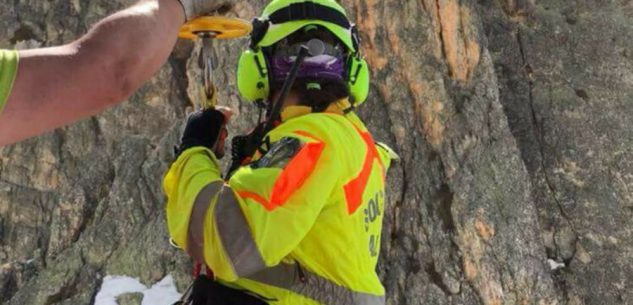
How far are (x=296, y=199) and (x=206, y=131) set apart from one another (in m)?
0.77

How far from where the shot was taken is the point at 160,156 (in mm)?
12828

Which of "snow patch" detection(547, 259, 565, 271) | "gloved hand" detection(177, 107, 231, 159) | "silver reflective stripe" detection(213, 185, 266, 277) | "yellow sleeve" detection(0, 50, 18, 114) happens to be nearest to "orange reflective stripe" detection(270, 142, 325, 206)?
"silver reflective stripe" detection(213, 185, 266, 277)

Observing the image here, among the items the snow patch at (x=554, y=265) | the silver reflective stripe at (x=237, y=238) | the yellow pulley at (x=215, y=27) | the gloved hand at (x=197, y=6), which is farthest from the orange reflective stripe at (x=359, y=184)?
the snow patch at (x=554, y=265)

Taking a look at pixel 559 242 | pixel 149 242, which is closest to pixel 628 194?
pixel 559 242

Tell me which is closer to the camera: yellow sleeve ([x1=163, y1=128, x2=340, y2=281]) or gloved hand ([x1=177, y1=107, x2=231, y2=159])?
yellow sleeve ([x1=163, y1=128, x2=340, y2=281])

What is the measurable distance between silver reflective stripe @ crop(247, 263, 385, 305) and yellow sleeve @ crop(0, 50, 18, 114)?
1528mm

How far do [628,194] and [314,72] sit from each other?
1022cm

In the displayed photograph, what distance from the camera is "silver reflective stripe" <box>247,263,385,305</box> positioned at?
2.69 metres

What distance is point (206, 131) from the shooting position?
10.1 feet

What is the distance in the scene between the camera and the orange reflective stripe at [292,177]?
254 centimetres

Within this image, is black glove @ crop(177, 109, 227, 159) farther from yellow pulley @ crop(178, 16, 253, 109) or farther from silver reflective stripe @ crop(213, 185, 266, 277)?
silver reflective stripe @ crop(213, 185, 266, 277)

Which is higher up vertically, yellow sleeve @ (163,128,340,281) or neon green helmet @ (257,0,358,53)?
neon green helmet @ (257,0,358,53)

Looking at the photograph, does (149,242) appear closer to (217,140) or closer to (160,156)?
(160,156)

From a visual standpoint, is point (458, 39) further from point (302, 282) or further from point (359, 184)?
point (302, 282)
